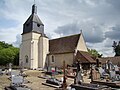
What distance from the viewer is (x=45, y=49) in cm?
4038

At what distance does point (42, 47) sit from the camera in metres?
39.8

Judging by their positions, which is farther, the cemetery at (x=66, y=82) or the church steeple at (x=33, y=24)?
the church steeple at (x=33, y=24)

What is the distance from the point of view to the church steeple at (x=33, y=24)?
4044 cm

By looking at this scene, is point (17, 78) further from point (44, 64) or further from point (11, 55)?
point (11, 55)

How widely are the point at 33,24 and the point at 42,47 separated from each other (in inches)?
230

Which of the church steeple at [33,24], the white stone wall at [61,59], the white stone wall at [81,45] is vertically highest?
the church steeple at [33,24]

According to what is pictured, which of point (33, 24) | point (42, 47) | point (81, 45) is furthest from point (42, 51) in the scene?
point (81, 45)

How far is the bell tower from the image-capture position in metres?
39.4

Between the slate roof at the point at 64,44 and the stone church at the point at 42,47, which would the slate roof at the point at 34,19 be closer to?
the stone church at the point at 42,47

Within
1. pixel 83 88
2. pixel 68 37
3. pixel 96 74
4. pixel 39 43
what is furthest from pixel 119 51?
pixel 83 88

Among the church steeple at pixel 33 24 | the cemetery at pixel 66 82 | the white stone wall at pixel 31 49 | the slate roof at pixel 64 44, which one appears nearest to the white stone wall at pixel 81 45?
the slate roof at pixel 64 44

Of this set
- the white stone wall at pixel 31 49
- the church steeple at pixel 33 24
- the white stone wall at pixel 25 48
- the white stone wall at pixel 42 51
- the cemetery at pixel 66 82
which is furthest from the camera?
the church steeple at pixel 33 24

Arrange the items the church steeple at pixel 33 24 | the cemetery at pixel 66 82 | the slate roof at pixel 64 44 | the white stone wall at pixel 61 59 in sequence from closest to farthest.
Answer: the cemetery at pixel 66 82 < the white stone wall at pixel 61 59 < the slate roof at pixel 64 44 < the church steeple at pixel 33 24

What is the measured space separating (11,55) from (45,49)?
1338cm
